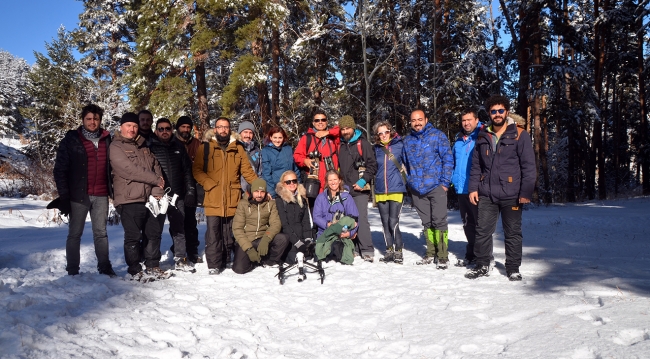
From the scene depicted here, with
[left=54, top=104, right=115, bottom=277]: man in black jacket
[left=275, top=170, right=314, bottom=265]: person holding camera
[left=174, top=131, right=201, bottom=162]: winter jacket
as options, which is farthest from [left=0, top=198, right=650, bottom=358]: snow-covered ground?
[left=174, top=131, right=201, bottom=162]: winter jacket

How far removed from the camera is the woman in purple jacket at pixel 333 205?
255 inches

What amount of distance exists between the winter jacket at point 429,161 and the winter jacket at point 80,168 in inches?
170

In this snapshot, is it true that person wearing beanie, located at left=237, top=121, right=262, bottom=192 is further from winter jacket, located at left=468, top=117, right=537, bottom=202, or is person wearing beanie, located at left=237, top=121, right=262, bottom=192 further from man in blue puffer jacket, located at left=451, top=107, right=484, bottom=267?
winter jacket, located at left=468, top=117, right=537, bottom=202

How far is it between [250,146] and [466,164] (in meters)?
3.57

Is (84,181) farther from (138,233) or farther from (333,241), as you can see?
(333,241)

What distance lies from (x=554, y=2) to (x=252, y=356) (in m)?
18.0

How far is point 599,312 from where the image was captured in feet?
11.8

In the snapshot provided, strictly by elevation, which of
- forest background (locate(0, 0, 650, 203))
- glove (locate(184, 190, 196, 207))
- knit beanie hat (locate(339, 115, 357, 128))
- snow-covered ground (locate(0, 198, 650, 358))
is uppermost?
forest background (locate(0, 0, 650, 203))

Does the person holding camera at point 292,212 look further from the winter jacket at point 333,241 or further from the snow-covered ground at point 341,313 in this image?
the snow-covered ground at point 341,313

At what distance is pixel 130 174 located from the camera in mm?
5215

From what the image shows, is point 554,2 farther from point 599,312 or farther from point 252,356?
point 252,356

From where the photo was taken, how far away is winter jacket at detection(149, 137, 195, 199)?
594cm

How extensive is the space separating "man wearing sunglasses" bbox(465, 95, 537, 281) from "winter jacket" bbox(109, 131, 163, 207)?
14.1 feet

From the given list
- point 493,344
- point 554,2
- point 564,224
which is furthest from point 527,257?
point 554,2
